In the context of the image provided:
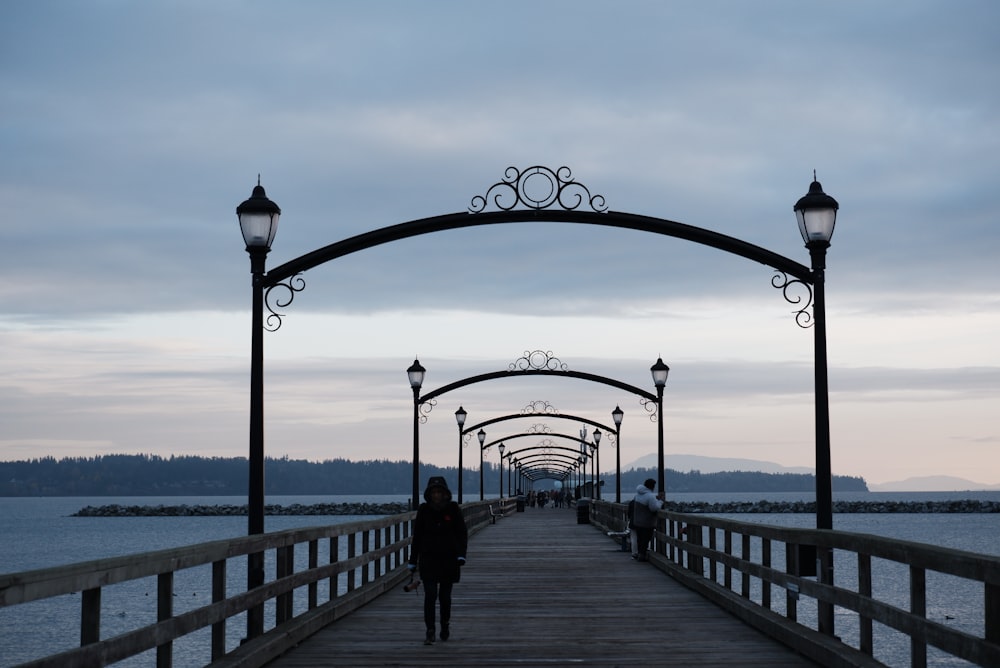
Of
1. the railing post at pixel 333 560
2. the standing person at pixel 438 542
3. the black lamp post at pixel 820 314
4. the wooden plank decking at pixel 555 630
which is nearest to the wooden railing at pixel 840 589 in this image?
the wooden plank decking at pixel 555 630

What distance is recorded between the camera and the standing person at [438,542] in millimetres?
12016

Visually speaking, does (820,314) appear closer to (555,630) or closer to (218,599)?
(555,630)

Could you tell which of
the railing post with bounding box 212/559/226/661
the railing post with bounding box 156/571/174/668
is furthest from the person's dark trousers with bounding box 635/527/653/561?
the railing post with bounding box 156/571/174/668

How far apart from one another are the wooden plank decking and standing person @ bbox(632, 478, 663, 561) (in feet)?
6.71

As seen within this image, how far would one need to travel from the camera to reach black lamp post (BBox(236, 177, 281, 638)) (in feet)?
40.5

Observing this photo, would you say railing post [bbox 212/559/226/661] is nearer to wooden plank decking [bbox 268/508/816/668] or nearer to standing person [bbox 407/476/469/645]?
wooden plank decking [bbox 268/508/816/668]

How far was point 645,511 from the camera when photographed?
22891 mm

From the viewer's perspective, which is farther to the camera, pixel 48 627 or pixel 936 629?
pixel 48 627

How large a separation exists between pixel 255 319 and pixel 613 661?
209 inches

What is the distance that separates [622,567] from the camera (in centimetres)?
2239

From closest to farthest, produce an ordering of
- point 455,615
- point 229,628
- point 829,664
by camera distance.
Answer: point 829,664, point 455,615, point 229,628

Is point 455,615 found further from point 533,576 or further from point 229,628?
point 229,628

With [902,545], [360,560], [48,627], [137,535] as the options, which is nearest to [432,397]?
[360,560]

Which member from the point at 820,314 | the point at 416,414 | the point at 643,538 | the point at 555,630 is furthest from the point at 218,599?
the point at 416,414
